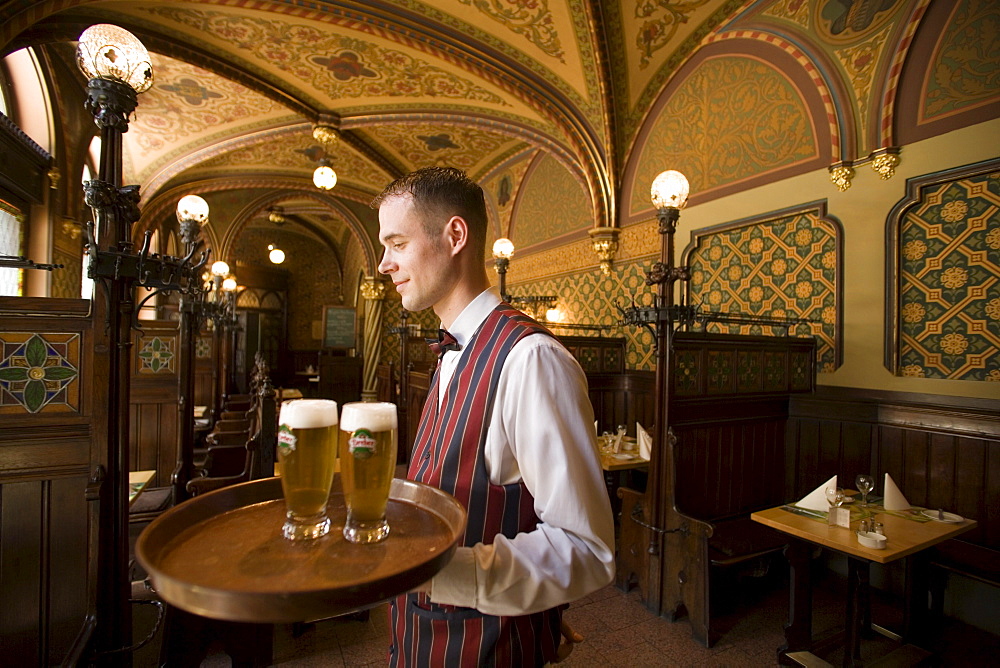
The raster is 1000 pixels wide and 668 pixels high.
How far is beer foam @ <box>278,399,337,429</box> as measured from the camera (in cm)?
74

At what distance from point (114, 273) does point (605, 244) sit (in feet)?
18.1

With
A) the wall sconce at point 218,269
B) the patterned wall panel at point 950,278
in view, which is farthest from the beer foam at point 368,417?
the wall sconce at point 218,269

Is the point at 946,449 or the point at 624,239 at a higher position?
the point at 624,239

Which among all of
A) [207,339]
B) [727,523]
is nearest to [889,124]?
[727,523]

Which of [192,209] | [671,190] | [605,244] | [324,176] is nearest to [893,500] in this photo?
[671,190]

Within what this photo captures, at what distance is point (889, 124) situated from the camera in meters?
3.79

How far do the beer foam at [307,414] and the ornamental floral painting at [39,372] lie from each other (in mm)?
1756

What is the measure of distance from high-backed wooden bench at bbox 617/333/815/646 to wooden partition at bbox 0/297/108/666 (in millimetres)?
2943

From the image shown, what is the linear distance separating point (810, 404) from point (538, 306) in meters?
4.51

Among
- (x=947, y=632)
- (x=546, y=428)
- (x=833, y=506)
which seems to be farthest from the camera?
A: (x=947, y=632)

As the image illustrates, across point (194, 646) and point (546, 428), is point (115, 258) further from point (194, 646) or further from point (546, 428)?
point (546, 428)

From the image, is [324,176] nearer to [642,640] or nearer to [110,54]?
[110,54]

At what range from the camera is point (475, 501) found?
2.89ft

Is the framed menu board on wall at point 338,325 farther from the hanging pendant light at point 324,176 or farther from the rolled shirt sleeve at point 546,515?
the rolled shirt sleeve at point 546,515
